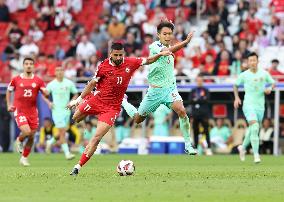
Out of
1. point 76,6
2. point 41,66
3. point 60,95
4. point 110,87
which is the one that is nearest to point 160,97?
point 110,87

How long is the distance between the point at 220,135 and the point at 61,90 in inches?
279

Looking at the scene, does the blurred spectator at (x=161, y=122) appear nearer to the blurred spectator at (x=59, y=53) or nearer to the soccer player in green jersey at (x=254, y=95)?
the blurred spectator at (x=59, y=53)

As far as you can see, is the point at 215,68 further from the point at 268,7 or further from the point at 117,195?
the point at 117,195

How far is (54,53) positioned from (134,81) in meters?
5.16

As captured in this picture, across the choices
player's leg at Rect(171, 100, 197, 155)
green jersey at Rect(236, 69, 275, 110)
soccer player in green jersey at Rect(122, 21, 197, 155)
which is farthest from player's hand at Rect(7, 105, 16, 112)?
green jersey at Rect(236, 69, 275, 110)

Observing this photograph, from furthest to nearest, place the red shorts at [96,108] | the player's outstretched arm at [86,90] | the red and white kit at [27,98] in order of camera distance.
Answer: the red and white kit at [27,98]
the red shorts at [96,108]
the player's outstretched arm at [86,90]

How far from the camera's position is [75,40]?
37.4 m

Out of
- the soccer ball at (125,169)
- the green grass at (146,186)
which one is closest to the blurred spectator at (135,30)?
the green grass at (146,186)

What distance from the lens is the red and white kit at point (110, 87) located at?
1745 cm

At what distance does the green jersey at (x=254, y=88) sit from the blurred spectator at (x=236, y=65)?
8.07m

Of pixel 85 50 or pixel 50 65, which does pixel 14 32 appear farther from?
pixel 85 50

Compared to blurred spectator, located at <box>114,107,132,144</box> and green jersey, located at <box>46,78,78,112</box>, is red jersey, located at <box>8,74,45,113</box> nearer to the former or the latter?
green jersey, located at <box>46,78,78,112</box>

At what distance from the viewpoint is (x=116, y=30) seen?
36.8 metres

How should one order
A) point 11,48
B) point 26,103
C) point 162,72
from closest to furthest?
1. point 162,72
2. point 26,103
3. point 11,48
